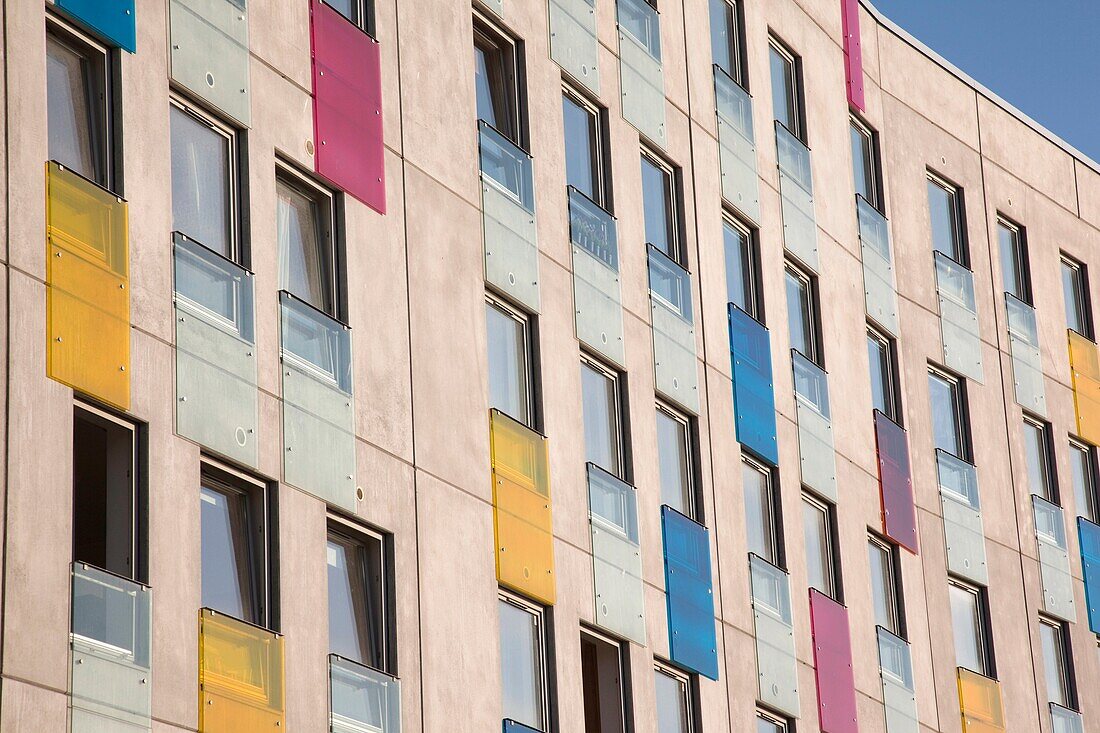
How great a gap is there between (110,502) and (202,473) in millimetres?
1220

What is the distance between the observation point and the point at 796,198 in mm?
30953

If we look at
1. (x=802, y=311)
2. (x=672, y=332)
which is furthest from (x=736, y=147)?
(x=672, y=332)

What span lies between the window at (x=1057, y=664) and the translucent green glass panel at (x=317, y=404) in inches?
681

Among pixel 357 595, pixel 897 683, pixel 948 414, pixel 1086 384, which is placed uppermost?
pixel 1086 384

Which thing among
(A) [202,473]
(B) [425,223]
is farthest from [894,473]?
(A) [202,473]

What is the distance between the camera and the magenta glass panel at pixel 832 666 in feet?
92.0

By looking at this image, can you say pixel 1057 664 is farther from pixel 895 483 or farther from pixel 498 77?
pixel 498 77

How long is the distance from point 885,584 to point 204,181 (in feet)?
49.7

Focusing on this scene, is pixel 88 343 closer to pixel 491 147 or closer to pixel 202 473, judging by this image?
pixel 202 473

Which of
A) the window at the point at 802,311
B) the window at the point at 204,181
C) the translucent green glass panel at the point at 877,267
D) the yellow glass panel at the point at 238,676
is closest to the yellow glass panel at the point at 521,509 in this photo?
the yellow glass panel at the point at 238,676

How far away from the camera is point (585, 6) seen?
2669cm

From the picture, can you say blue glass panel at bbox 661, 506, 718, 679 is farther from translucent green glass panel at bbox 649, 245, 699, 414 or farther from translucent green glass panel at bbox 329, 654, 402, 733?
translucent green glass panel at bbox 329, 654, 402, 733

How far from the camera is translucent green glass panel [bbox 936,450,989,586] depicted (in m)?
32.5

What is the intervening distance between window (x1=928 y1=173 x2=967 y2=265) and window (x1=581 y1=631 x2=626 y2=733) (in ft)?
44.4
